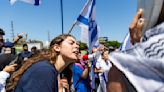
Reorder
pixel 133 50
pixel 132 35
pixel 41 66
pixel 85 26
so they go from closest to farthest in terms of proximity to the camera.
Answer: pixel 133 50, pixel 132 35, pixel 41 66, pixel 85 26

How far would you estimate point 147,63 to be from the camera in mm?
1464

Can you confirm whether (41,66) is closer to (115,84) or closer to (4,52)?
(115,84)

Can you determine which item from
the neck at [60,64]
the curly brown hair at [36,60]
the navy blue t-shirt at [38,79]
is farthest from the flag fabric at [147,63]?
the neck at [60,64]

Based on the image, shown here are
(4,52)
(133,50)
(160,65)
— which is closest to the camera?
(160,65)

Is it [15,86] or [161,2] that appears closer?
[161,2]

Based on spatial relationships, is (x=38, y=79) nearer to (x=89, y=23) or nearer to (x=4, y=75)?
(x=4, y=75)

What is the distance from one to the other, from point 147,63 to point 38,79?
2274 millimetres

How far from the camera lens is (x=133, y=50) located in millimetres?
1534

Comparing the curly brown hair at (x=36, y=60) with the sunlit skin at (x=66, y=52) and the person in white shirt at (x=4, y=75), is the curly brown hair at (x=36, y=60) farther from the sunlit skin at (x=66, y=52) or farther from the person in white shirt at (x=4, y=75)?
the person in white shirt at (x=4, y=75)

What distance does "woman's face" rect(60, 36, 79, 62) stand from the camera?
Result: 4.61 metres

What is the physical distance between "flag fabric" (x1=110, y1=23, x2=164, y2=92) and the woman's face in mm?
3055

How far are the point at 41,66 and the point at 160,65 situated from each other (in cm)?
238

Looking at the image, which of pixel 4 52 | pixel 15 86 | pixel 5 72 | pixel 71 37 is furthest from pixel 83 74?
pixel 15 86

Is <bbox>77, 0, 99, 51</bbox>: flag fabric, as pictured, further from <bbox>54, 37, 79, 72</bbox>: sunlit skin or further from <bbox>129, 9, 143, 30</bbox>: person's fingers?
<bbox>129, 9, 143, 30</bbox>: person's fingers
